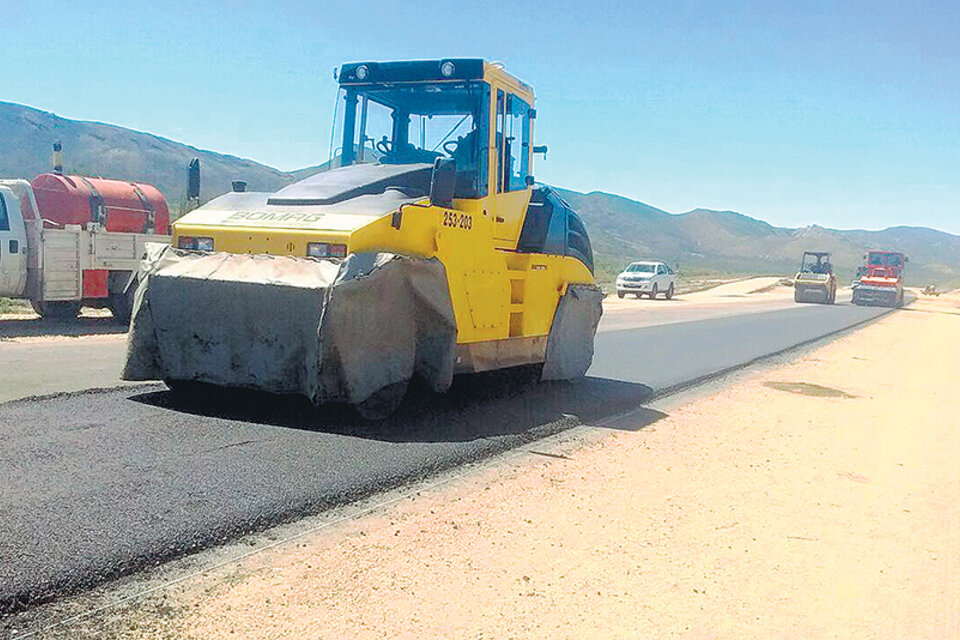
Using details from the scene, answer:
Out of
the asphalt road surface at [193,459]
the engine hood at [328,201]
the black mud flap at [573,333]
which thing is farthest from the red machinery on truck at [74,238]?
the black mud flap at [573,333]

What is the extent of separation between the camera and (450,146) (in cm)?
793

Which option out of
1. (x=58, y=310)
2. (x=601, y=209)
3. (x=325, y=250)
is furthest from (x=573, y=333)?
(x=601, y=209)

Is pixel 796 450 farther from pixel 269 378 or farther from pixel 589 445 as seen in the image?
pixel 269 378

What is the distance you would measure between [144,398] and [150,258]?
3.84 feet

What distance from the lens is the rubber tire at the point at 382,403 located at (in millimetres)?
6220

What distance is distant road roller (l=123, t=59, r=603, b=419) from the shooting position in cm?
588

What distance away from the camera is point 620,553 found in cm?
430

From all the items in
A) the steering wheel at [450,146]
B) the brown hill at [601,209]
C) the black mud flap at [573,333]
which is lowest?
the black mud flap at [573,333]

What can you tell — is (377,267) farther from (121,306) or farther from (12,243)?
(121,306)

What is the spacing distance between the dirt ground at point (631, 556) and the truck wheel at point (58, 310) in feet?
33.3

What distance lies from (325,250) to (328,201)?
29.1 inches

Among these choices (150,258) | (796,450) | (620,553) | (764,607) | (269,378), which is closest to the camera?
(764,607)

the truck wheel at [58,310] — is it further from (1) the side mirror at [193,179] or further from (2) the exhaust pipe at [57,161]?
(1) the side mirror at [193,179]

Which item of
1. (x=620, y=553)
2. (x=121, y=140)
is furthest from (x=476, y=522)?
(x=121, y=140)
